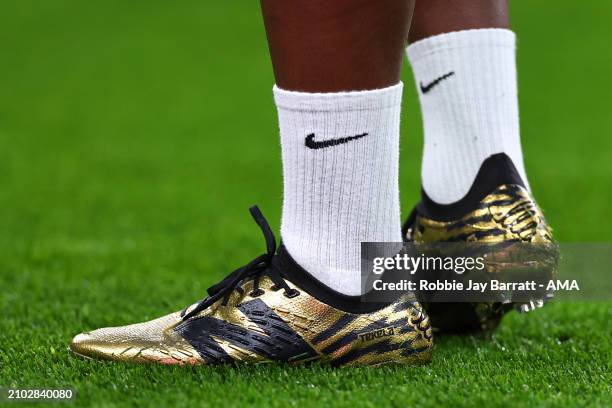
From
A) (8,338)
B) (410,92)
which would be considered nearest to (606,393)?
(8,338)

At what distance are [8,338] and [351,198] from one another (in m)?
0.63

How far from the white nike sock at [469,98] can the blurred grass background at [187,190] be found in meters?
0.30

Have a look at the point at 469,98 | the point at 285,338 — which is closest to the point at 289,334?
the point at 285,338

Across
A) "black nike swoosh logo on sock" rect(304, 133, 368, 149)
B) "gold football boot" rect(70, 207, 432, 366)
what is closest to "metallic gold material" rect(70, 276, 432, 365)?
"gold football boot" rect(70, 207, 432, 366)

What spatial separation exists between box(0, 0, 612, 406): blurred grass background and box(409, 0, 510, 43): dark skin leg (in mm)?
527

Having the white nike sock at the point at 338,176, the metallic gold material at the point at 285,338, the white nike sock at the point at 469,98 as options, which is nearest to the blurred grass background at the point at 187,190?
the metallic gold material at the point at 285,338

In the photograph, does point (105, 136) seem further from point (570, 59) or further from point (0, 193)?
point (570, 59)

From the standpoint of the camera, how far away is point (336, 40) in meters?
1.20

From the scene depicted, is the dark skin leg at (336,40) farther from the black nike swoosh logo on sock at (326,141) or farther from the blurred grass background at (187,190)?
the blurred grass background at (187,190)

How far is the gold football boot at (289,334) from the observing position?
4.20 feet

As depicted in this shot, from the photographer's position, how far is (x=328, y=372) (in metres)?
1.26

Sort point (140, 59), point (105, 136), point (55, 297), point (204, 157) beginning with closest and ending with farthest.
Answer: point (55, 297) < point (204, 157) < point (105, 136) < point (140, 59)

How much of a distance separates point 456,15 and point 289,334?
0.60 m

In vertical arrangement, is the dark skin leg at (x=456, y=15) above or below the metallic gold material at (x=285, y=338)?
above
